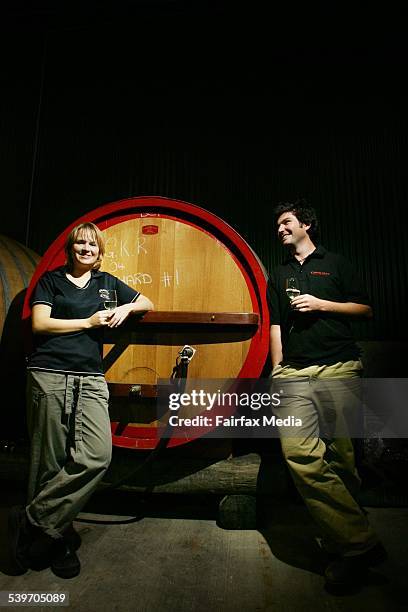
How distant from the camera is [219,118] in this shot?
12.8 feet

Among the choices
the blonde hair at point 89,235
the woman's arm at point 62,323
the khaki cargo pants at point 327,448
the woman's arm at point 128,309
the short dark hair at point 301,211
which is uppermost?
the short dark hair at point 301,211

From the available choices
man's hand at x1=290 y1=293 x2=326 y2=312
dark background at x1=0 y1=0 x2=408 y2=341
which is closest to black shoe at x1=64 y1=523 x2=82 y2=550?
man's hand at x1=290 y1=293 x2=326 y2=312

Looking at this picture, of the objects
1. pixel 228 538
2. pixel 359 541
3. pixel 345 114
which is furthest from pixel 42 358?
pixel 345 114

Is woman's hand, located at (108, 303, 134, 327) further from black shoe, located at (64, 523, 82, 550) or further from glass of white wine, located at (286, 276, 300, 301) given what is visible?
black shoe, located at (64, 523, 82, 550)

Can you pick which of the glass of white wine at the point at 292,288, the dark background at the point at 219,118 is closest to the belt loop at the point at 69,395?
the glass of white wine at the point at 292,288

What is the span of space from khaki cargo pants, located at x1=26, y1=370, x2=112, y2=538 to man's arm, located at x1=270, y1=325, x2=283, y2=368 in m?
0.98

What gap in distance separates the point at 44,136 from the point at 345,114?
3282mm

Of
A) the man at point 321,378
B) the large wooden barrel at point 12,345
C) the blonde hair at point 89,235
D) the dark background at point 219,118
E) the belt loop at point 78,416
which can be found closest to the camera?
the man at point 321,378

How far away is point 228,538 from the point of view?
6.88ft

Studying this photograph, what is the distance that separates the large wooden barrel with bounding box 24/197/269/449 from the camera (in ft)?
6.82

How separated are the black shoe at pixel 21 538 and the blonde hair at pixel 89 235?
1308 mm

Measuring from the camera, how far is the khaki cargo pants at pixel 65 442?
5.73ft

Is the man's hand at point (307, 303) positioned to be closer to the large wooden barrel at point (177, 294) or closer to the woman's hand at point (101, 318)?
the large wooden barrel at point (177, 294)

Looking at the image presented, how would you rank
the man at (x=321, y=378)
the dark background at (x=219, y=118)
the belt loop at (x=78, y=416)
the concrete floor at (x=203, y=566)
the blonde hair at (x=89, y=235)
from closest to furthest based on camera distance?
the concrete floor at (x=203, y=566), the man at (x=321, y=378), the belt loop at (x=78, y=416), the blonde hair at (x=89, y=235), the dark background at (x=219, y=118)
